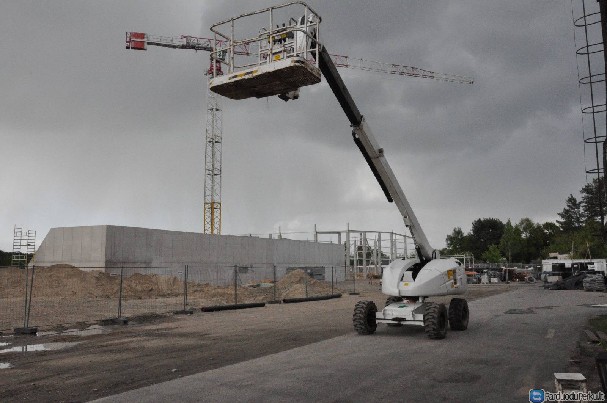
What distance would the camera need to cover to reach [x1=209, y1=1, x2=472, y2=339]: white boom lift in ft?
Result: 34.3

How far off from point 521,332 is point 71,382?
37.7ft

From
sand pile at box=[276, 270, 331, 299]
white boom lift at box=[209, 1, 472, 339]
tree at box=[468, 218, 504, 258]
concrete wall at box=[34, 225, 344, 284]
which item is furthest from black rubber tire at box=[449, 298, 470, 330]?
tree at box=[468, 218, 504, 258]

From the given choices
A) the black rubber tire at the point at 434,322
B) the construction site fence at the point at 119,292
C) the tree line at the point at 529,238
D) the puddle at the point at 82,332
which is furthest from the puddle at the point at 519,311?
the tree line at the point at 529,238

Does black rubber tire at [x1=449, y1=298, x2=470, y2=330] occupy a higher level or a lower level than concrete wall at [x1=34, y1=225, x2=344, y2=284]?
lower

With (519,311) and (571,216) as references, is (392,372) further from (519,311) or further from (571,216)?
(571,216)

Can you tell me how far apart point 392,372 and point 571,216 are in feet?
494

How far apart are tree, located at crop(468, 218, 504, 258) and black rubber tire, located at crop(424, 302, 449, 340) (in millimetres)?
120319

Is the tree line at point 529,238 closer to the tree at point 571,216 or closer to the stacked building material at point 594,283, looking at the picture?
the tree at point 571,216

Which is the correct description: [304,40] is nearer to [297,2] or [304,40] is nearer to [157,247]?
[297,2]

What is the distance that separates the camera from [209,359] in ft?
34.9

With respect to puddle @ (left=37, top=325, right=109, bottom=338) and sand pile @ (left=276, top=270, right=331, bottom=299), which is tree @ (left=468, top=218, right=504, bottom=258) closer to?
sand pile @ (left=276, top=270, right=331, bottom=299)

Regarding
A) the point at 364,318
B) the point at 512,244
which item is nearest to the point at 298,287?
the point at 364,318

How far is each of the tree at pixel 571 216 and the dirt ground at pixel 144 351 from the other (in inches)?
5396

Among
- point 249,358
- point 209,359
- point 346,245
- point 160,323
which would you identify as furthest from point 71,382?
point 346,245
